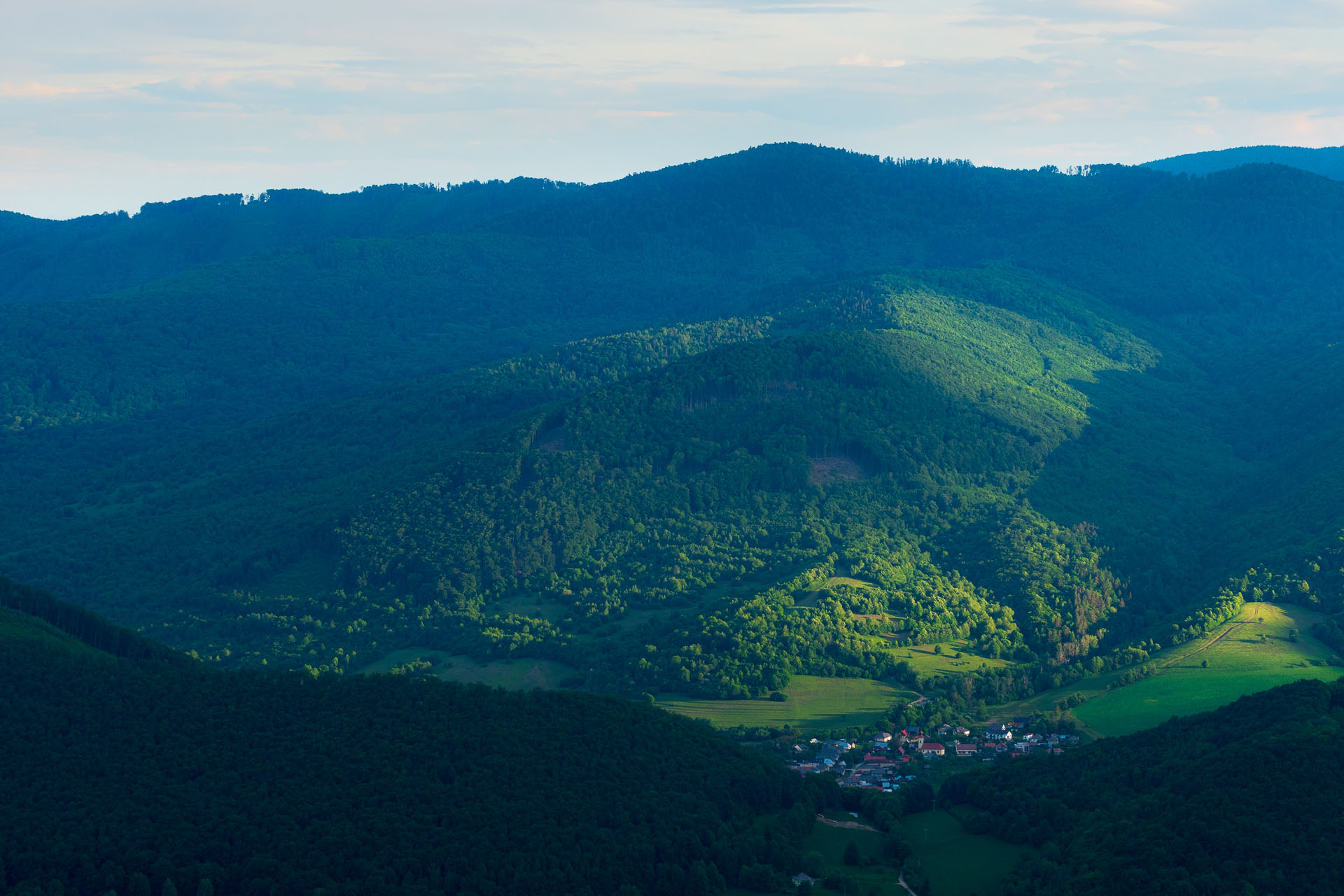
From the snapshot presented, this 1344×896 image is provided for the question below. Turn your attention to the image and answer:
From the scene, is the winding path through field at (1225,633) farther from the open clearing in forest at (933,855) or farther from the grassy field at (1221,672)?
the open clearing in forest at (933,855)

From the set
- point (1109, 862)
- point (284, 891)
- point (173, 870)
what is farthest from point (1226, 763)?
point (173, 870)

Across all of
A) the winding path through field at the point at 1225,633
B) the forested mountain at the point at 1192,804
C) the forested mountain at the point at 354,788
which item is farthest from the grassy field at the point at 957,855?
the winding path through field at the point at 1225,633

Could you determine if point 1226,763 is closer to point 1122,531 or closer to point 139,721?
point 139,721

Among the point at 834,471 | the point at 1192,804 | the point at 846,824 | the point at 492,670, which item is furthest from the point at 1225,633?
the point at 492,670

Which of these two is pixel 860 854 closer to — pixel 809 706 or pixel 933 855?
pixel 933 855

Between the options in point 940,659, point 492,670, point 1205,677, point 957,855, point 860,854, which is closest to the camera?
point 860,854

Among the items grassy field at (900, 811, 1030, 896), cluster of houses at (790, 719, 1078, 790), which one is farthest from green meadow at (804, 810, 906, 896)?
cluster of houses at (790, 719, 1078, 790)
